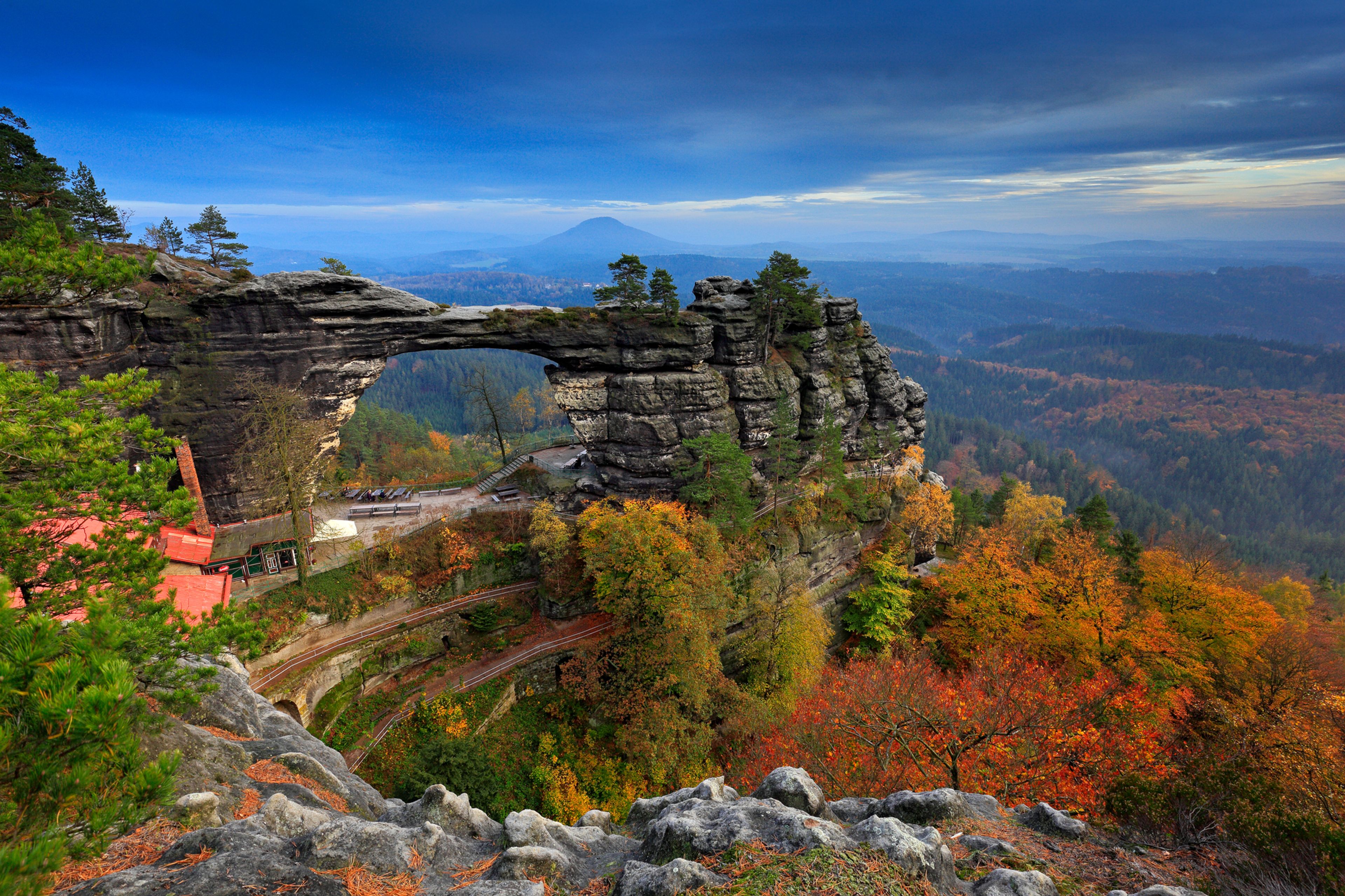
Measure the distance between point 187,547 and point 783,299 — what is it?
33489 mm

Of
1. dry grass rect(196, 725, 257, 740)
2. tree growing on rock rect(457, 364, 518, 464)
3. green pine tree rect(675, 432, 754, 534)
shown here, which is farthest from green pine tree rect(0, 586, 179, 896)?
tree growing on rock rect(457, 364, 518, 464)

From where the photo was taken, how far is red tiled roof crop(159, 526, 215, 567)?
2170 cm

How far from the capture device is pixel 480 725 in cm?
2362

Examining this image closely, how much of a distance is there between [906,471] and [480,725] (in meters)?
33.4

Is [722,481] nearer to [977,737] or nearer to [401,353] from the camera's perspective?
[977,737]

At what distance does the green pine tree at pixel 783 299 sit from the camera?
3366cm

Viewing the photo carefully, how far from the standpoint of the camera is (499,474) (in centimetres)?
3684

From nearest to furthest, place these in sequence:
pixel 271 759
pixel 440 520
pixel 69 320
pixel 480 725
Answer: pixel 271 759 < pixel 69 320 < pixel 480 725 < pixel 440 520

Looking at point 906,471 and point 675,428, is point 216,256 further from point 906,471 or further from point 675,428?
point 906,471

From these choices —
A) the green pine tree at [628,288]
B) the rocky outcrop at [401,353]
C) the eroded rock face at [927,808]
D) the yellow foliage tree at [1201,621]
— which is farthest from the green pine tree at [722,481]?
the eroded rock face at [927,808]

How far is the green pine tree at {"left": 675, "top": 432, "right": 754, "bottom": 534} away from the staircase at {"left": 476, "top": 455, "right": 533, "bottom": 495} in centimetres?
1311

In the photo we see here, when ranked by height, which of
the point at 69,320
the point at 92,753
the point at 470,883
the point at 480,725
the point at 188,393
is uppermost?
the point at 69,320

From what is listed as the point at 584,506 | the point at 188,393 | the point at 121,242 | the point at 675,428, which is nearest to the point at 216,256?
the point at 121,242

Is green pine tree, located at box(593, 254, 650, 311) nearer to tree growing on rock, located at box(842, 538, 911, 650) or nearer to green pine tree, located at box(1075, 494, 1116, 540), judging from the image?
tree growing on rock, located at box(842, 538, 911, 650)
